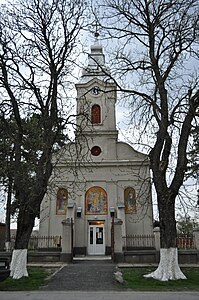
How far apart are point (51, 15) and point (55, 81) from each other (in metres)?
3.04

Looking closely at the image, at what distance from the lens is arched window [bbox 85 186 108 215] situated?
83.5 ft

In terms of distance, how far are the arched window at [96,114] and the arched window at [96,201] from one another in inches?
272

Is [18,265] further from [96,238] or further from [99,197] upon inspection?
[99,197]

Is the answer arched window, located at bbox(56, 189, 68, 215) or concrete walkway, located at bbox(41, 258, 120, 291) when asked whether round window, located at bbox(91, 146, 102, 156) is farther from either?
concrete walkway, located at bbox(41, 258, 120, 291)

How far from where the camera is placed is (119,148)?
2803 cm

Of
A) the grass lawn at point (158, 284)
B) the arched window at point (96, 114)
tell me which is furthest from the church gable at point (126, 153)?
the grass lawn at point (158, 284)

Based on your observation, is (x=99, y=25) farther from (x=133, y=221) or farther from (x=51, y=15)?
(x=133, y=221)

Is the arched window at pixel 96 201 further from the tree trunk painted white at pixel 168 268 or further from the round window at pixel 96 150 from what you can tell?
the tree trunk painted white at pixel 168 268

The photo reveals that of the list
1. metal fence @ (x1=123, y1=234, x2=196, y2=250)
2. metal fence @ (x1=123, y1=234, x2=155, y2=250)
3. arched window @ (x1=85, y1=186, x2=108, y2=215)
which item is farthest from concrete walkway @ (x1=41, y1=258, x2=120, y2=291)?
arched window @ (x1=85, y1=186, x2=108, y2=215)

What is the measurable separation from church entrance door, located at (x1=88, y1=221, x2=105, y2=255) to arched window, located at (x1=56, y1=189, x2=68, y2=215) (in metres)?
2.60

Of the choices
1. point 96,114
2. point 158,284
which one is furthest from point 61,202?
point 158,284

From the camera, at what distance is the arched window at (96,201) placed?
25453 millimetres

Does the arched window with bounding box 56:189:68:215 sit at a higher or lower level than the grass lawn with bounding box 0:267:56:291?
higher

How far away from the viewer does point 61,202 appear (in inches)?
1022
